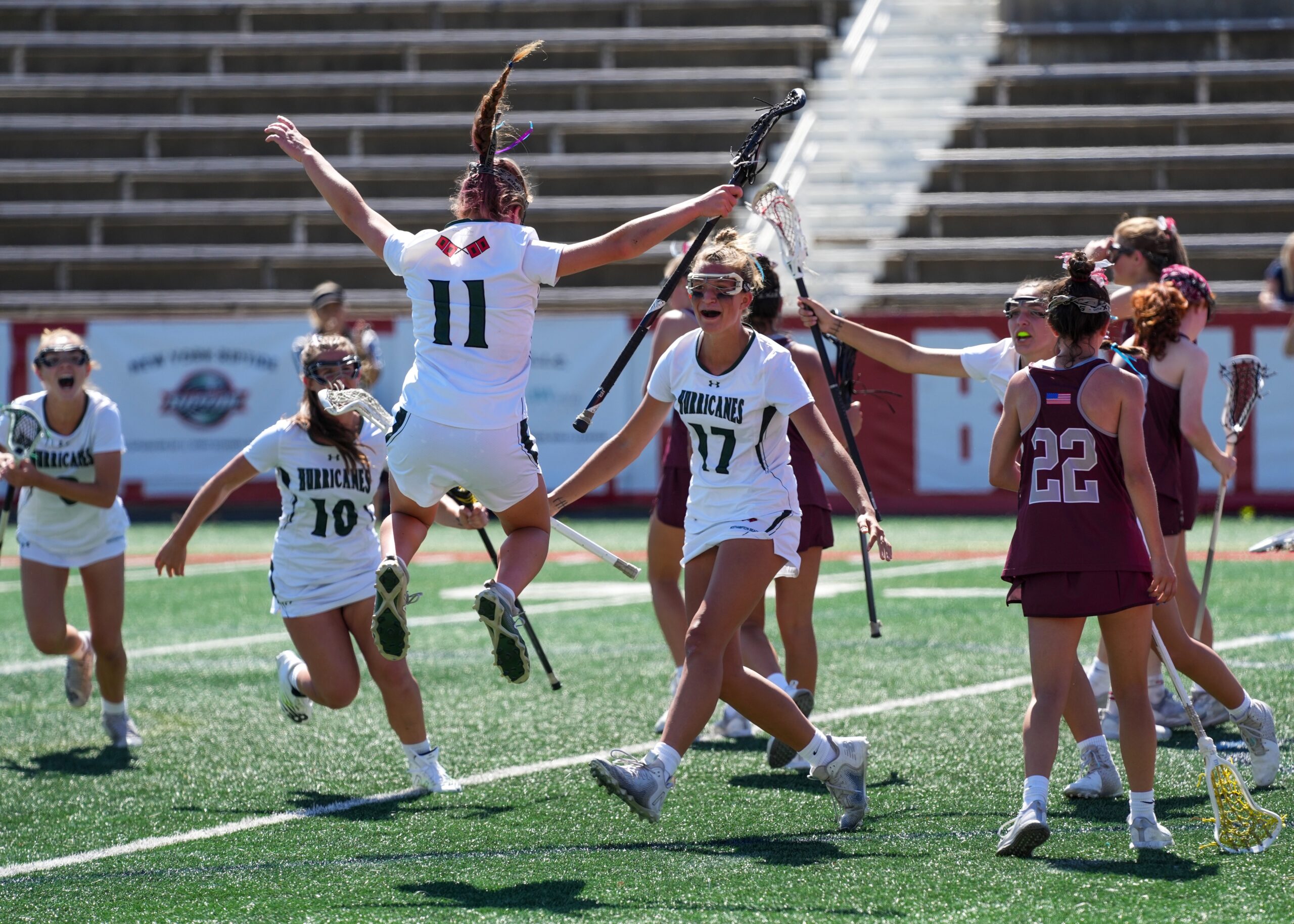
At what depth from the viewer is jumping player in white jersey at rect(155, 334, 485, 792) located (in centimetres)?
646

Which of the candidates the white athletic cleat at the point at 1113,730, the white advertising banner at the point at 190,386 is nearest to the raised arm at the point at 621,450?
the white athletic cleat at the point at 1113,730

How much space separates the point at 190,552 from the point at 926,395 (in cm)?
752

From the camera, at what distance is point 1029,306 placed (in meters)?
5.73

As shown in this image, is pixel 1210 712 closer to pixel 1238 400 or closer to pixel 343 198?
pixel 1238 400

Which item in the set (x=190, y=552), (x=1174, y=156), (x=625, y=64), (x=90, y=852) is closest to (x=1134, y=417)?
(x=90, y=852)

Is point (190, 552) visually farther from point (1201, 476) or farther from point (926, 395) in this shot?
point (1201, 476)

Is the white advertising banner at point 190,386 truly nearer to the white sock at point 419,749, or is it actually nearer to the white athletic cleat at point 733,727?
the white athletic cleat at point 733,727

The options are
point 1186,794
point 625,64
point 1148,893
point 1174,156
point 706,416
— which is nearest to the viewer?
point 1148,893

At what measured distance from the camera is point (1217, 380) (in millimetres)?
16531

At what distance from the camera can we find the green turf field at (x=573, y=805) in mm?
4641

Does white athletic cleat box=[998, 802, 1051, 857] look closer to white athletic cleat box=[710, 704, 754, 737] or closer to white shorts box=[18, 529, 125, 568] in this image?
white athletic cleat box=[710, 704, 754, 737]

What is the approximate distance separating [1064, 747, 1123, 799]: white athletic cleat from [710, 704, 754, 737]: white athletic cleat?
193cm

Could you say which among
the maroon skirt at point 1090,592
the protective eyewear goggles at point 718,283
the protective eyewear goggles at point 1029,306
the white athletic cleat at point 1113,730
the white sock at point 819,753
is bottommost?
the white athletic cleat at point 1113,730

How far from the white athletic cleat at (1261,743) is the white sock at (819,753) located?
5.00 feet
